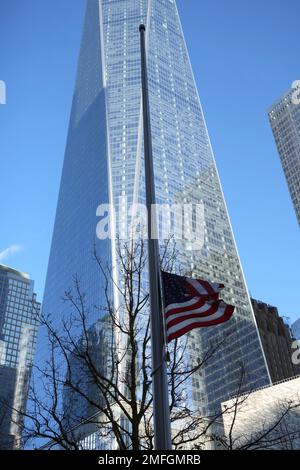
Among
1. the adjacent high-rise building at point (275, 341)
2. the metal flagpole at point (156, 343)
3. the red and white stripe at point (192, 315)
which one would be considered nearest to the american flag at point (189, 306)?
the red and white stripe at point (192, 315)

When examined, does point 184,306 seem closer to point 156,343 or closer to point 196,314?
point 196,314

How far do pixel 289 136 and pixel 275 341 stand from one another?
2511 inches

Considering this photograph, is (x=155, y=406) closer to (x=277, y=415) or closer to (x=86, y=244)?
(x=277, y=415)

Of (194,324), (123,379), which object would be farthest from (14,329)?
(194,324)

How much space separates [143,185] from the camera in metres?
150

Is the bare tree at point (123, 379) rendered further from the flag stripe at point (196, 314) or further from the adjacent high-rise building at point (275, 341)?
the adjacent high-rise building at point (275, 341)

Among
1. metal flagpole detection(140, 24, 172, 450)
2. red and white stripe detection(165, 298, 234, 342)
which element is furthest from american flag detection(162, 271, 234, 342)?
metal flagpole detection(140, 24, 172, 450)

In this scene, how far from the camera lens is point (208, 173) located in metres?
180

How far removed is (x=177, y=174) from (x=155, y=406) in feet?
527

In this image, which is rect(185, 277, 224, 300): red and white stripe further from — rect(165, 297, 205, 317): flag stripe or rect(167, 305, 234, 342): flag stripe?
rect(167, 305, 234, 342): flag stripe

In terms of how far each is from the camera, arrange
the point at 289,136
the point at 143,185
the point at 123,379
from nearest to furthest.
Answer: the point at 123,379, the point at 143,185, the point at 289,136

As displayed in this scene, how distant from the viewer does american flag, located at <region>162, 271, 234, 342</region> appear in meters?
9.67
